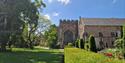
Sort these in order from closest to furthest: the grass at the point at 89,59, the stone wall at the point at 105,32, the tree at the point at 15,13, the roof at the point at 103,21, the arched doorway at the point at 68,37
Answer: the grass at the point at 89,59
the tree at the point at 15,13
the stone wall at the point at 105,32
the roof at the point at 103,21
the arched doorway at the point at 68,37

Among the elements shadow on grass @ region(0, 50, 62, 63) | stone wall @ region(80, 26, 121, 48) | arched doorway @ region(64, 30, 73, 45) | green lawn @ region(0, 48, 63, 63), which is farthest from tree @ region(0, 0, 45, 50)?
arched doorway @ region(64, 30, 73, 45)

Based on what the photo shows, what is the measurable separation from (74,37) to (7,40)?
36707mm

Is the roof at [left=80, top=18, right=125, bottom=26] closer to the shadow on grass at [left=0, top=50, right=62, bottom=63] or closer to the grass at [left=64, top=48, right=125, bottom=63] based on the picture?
the shadow on grass at [left=0, top=50, right=62, bottom=63]

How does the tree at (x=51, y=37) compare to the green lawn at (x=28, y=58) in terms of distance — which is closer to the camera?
the green lawn at (x=28, y=58)

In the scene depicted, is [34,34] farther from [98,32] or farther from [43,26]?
[98,32]

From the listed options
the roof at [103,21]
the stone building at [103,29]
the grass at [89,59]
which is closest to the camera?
the grass at [89,59]

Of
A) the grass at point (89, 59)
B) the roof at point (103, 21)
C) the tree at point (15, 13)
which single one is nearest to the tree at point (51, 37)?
the roof at point (103, 21)

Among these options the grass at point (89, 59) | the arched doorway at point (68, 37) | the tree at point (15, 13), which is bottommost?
the grass at point (89, 59)

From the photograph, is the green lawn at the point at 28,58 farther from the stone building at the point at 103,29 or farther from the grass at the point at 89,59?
the stone building at the point at 103,29

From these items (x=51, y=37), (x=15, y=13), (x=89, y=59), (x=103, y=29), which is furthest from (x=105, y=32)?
(x=89, y=59)

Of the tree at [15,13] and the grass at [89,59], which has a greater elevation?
the tree at [15,13]

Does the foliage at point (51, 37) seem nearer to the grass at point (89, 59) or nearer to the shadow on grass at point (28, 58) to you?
the shadow on grass at point (28, 58)

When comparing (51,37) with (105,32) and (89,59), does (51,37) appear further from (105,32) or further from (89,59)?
(89,59)

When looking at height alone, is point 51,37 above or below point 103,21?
below
